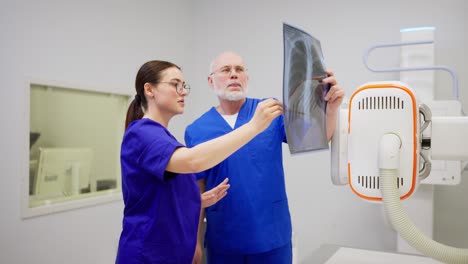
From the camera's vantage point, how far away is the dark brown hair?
4.40 feet

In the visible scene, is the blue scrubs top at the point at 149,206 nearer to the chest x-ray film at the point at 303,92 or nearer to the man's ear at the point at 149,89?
the man's ear at the point at 149,89

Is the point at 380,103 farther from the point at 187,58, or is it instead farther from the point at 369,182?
the point at 187,58

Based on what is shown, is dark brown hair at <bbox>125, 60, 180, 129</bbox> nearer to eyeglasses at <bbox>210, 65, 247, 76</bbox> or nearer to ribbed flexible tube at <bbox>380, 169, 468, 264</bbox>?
eyeglasses at <bbox>210, 65, 247, 76</bbox>

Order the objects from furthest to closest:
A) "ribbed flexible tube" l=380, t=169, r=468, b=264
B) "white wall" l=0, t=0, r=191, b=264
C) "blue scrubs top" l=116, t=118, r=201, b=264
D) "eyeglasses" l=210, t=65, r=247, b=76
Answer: "white wall" l=0, t=0, r=191, b=264, "eyeglasses" l=210, t=65, r=247, b=76, "blue scrubs top" l=116, t=118, r=201, b=264, "ribbed flexible tube" l=380, t=169, r=468, b=264

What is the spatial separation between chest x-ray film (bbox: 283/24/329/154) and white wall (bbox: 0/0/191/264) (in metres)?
1.68

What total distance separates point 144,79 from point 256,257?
0.82 m

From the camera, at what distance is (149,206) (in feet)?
4.04

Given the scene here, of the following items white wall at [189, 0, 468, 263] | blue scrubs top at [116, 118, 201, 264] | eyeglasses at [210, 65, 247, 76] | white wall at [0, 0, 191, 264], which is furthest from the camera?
white wall at [189, 0, 468, 263]

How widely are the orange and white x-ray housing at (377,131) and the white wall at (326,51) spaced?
204 centimetres

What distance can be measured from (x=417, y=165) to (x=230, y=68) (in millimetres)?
1110

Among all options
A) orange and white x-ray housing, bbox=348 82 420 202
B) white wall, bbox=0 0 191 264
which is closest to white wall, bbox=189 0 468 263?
white wall, bbox=0 0 191 264

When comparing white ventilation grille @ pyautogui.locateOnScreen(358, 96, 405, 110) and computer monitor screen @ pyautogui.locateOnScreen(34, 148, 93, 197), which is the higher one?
white ventilation grille @ pyautogui.locateOnScreen(358, 96, 405, 110)

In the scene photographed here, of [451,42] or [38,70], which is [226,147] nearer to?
[38,70]

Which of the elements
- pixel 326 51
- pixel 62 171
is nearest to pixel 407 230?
pixel 62 171
